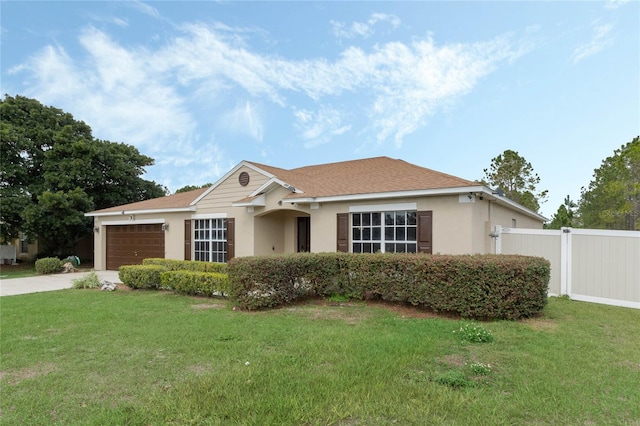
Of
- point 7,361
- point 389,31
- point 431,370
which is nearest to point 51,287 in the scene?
point 7,361

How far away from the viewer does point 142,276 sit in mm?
11227

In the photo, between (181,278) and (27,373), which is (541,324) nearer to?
(27,373)

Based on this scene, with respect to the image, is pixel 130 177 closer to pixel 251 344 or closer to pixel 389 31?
pixel 389 31

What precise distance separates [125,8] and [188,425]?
1284cm

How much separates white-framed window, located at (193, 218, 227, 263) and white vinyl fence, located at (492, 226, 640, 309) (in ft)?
34.8

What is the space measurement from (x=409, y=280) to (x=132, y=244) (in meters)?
15.1

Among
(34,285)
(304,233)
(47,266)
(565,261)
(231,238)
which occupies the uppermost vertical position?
(304,233)

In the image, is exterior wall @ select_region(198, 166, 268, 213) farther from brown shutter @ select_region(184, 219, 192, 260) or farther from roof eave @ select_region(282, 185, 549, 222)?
roof eave @ select_region(282, 185, 549, 222)

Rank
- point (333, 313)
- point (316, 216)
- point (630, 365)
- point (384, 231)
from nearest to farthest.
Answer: point (630, 365) → point (333, 313) → point (384, 231) → point (316, 216)

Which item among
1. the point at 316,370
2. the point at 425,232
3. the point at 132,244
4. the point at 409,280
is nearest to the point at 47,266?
the point at 132,244

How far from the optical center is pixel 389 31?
42.8ft

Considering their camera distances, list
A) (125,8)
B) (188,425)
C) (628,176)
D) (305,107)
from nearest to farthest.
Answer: (188,425) < (125,8) < (305,107) < (628,176)

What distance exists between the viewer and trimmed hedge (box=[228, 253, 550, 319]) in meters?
6.79

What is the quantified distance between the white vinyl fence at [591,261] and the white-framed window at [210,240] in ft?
34.8
